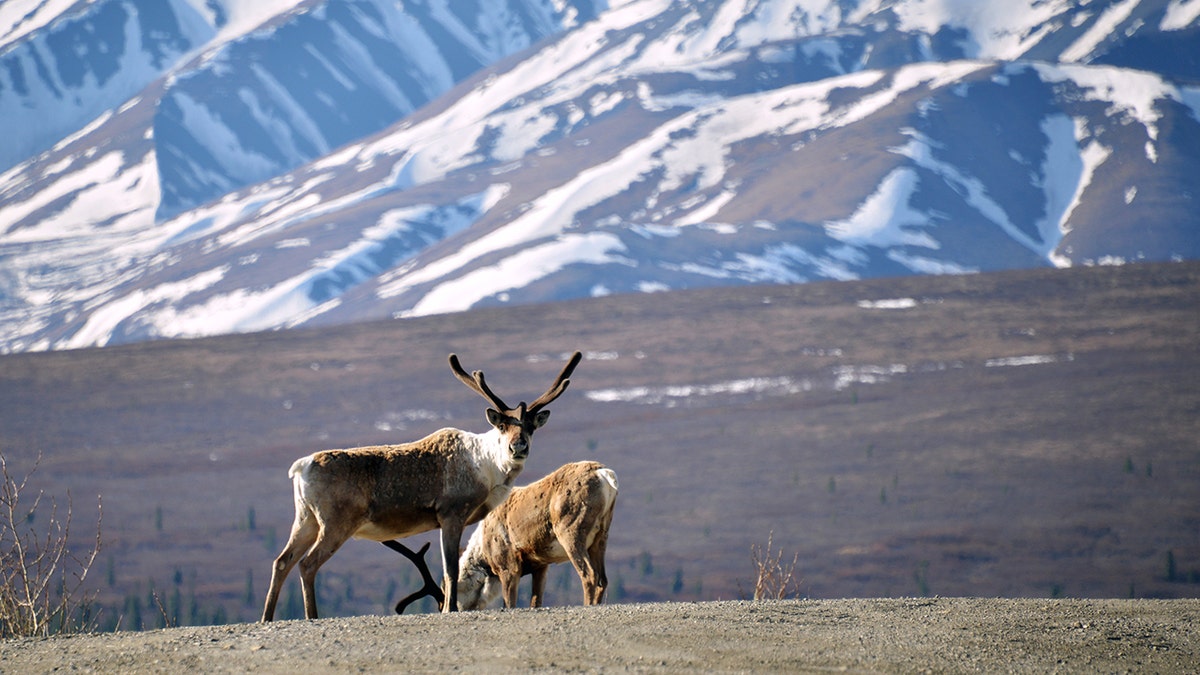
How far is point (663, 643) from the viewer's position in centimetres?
1240

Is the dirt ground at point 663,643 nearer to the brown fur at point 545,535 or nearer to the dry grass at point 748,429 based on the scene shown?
the brown fur at point 545,535

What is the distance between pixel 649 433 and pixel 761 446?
585cm

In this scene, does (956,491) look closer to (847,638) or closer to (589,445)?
(589,445)

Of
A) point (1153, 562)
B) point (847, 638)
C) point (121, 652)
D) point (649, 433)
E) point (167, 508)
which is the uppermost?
point (121, 652)

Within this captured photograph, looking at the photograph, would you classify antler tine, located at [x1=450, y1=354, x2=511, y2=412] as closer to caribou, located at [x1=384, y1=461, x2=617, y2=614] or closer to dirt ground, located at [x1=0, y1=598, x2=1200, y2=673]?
caribou, located at [x1=384, y1=461, x2=617, y2=614]

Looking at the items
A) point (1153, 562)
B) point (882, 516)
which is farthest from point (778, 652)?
point (882, 516)

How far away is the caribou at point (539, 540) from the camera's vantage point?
16.6 m

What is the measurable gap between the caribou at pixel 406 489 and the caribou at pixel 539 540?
25.3 inches

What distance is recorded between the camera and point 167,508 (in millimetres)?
76312

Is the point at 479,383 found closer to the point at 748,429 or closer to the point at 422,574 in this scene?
the point at 422,574

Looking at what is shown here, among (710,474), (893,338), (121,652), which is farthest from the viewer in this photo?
(893,338)

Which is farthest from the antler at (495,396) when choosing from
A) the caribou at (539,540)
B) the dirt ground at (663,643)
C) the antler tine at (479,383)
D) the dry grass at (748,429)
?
the dry grass at (748,429)

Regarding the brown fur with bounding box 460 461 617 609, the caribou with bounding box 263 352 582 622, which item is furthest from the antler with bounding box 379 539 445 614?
the brown fur with bounding box 460 461 617 609

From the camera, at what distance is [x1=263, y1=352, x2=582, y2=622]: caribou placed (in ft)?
50.5
